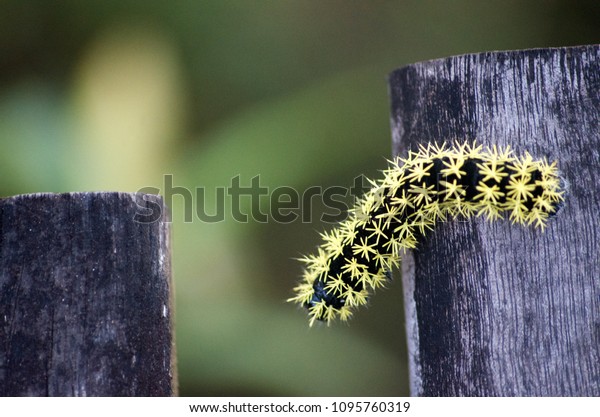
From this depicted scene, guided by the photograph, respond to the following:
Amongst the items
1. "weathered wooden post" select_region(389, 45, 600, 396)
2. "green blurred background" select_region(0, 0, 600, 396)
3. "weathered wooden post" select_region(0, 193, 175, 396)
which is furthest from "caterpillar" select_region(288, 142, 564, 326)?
"green blurred background" select_region(0, 0, 600, 396)

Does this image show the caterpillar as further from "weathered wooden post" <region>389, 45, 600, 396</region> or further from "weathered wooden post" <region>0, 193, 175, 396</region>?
"weathered wooden post" <region>0, 193, 175, 396</region>

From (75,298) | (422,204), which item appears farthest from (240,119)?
(75,298)

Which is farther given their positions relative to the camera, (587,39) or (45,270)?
(587,39)

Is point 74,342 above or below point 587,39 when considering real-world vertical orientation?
below

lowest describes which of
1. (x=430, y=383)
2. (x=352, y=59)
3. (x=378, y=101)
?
(x=430, y=383)

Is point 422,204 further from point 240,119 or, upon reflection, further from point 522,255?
point 240,119

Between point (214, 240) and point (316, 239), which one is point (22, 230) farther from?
point (316, 239)

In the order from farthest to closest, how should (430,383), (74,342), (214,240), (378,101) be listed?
(378,101) < (214,240) < (430,383) < (74,342)

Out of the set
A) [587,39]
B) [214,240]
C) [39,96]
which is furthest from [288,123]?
[587,39]
